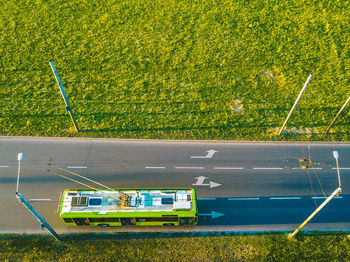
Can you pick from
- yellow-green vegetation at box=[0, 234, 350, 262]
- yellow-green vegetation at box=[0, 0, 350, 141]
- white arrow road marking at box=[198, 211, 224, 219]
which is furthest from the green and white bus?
yellow-green vegetation at box=[0, 0, 350, 141]

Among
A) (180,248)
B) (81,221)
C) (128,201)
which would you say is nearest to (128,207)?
(128,201)

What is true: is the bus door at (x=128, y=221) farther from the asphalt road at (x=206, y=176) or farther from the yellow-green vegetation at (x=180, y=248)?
the yellow-green vegetation at (x=180, y=248)

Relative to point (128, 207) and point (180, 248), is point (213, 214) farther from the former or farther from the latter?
point (128, 207)

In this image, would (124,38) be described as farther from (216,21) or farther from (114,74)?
(216,21)

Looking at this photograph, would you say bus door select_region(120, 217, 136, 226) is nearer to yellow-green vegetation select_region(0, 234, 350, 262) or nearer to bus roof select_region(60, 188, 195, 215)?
bus roof select_region(60, 188, 195, 215)

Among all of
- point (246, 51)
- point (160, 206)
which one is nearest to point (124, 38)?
point (246, 51)

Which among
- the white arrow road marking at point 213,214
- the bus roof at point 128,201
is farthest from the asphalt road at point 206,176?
the bus roof at point 128,201
